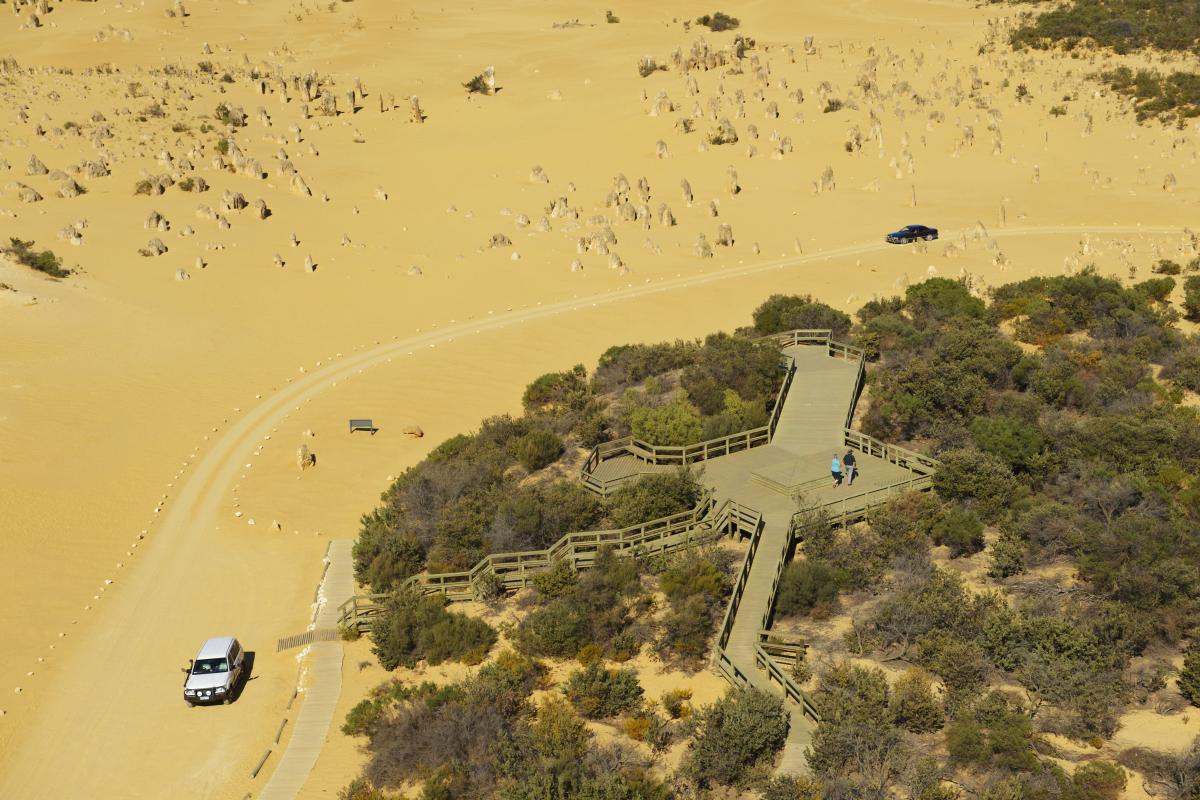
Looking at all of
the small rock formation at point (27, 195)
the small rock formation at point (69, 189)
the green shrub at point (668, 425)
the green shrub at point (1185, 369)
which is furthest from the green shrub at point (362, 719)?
the small rock formation at point (69, 189)

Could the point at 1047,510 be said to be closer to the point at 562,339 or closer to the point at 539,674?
the point at 539,674

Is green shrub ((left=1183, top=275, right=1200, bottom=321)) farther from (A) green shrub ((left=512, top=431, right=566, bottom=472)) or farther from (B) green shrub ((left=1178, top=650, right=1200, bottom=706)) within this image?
(A) green shrub ((left=512, top=431, right=566, bottom=472))

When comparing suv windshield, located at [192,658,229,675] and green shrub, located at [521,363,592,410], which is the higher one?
suv windshield, located at [192,658,229,675]

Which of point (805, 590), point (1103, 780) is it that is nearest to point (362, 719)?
point (805, 590)

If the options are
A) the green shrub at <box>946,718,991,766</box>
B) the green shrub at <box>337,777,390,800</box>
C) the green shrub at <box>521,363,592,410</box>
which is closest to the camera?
the green shrub at <box>946,718,991,766</box>

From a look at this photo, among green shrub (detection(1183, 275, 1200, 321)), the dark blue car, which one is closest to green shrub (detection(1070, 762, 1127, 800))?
green shrub (detection(1183, 275, 1200, 321))

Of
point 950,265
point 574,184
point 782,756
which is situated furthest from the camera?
point 574,184

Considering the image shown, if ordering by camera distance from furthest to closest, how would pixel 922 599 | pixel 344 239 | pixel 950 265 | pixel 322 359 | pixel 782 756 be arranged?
pixel 344 239, pixel 950 265, pixel 322 359, pixel 922 599, pixel 782 756

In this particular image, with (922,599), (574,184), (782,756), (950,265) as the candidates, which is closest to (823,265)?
(950,265)
